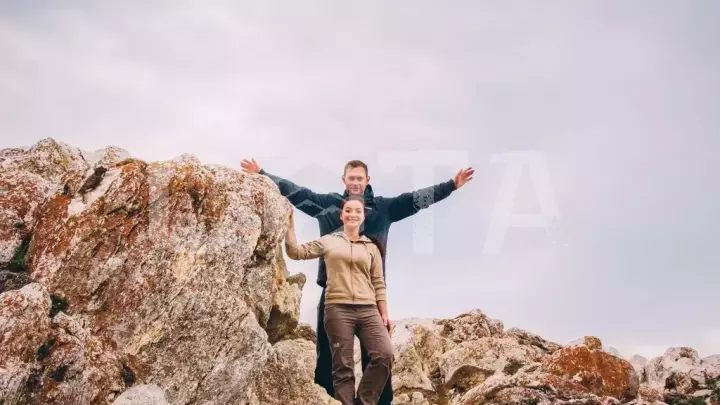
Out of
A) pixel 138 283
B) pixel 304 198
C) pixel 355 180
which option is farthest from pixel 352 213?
pixel 138 283

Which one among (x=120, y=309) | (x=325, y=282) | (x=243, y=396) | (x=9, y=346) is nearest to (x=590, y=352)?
(x=325, y=282)

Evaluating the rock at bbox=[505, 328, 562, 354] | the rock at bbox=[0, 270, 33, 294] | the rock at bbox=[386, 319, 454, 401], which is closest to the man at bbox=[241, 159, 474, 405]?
the rock at bbox=[0, 270, 33, 294]

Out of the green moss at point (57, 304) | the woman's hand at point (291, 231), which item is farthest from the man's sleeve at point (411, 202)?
the green moss at point (57, 304)

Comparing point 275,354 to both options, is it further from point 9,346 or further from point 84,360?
point 9,346

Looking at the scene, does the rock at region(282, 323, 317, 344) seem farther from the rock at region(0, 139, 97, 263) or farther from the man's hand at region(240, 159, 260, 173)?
the rock at region(0, 139, 97, 263)

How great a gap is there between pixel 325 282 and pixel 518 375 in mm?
6748

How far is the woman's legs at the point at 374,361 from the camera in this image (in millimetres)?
13094

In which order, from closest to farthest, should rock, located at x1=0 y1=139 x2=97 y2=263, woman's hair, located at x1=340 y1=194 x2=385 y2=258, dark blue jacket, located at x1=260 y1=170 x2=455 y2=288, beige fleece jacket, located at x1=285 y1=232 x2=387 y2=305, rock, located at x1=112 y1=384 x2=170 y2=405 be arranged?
rock, located at x1=112 y1=384 x2=170 y2=405 → rock, located at x1=0 y1=139 x2=97 y2=263 → beige fleece jacket, located at x1=285 y1=232 x2=387 y2=305 → woman's hair, located at x1=340 y1=194 x2=385 y2=258 → dark blue jacket, located at x1=260 y1=170 x2=455 y2=288

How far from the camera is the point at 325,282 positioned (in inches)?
587

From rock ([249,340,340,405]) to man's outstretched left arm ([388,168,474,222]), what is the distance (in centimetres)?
471

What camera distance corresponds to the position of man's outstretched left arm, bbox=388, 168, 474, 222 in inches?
650

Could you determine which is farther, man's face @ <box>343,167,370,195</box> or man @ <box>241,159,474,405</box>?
man's face @ <box>343,167,370,195</box>

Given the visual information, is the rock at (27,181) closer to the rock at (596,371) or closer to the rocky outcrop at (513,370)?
the rocky outcrop at (513,370)

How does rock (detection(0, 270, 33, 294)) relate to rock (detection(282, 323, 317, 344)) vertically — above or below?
above
